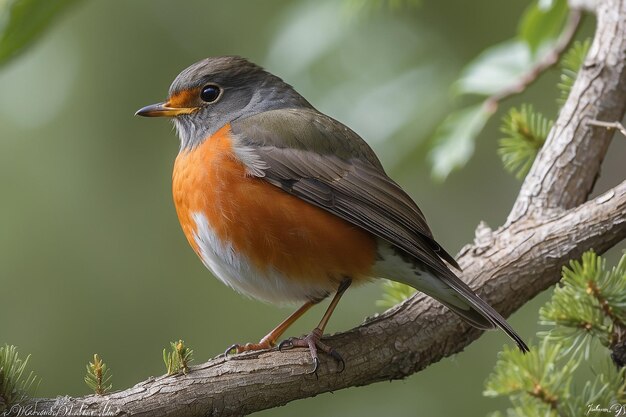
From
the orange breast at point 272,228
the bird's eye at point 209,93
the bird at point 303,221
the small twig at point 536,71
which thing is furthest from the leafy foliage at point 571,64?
the bird's eye at point 209,93

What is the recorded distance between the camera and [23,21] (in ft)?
14.5

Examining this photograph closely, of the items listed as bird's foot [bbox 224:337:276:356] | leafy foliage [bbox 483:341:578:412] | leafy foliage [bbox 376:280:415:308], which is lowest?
leafy foliage [bbox 483:341:578:412]

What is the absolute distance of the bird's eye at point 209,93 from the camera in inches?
213

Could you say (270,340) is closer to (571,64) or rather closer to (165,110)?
(165,110)

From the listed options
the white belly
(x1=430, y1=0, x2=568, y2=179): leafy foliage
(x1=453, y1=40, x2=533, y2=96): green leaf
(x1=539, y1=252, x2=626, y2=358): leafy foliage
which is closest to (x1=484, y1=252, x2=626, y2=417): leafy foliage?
(x1=539, y1=252, x2=626, y2=358): leafy foliage

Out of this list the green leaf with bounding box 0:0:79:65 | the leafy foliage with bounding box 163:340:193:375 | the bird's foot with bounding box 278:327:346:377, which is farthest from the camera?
the green leaf with bounding box 0:0:79:65

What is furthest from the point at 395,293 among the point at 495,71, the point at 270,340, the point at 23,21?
the point at 23,21

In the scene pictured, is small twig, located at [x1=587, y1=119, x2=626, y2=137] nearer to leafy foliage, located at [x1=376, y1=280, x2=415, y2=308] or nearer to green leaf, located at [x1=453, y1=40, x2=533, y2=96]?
green leaf, located at [x1=453, y1=40, x2=533, y2=96]

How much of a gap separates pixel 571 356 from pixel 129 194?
468cm

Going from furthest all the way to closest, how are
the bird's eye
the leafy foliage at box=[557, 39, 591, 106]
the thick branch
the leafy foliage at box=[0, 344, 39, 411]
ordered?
the bird's eye → the leafy foliage at box=[557, 39, 591, 106] → the thick branch → the leafy foliage at box=[0, 344, 39, 411]

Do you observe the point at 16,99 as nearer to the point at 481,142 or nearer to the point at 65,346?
the point at 65,346

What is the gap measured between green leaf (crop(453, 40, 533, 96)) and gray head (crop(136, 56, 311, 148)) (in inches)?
42.1

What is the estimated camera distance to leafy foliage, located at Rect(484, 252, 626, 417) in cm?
355

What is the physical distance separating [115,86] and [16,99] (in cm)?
80
